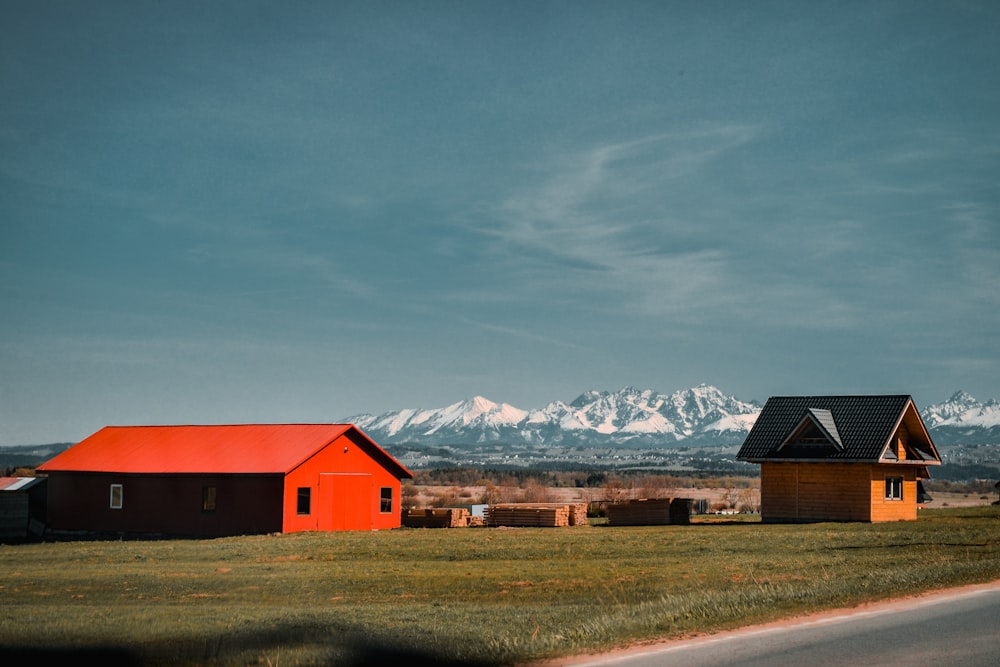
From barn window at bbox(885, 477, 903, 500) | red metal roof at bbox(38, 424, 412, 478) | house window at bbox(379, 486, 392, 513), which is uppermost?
red metal roof at bbox(38, 424, 412, 478)

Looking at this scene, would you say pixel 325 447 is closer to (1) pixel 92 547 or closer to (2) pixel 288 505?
(2) pixel 288 505

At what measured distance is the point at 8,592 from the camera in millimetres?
25281

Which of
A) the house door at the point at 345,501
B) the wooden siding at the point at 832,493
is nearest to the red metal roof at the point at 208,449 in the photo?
the house door at the point at 345,501

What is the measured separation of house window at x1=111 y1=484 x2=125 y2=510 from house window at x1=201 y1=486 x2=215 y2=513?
4443 mm

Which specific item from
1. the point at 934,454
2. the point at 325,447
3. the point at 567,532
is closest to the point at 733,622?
the point at 567,532

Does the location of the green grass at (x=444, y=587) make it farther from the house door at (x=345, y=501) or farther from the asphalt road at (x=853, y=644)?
the house door at (x=345, y=501)

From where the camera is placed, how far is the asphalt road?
40.9ft

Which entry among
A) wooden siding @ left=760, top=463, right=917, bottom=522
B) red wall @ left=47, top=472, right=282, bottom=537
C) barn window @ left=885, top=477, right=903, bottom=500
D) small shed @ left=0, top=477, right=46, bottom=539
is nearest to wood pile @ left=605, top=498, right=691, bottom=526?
wooden siding @ left=760, top=463, right=917, bottom=522

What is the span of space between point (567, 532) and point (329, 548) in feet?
40.6

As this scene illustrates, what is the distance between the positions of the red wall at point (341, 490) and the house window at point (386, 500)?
0.49 feet

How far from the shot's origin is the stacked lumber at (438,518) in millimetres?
51500

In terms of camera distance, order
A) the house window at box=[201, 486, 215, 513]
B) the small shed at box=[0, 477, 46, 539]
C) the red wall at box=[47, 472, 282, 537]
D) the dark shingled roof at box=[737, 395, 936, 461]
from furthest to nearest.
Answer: the small shed at box=[0, 477, 46, 539], the dark shingled roof at box=[737, 395, 936, 461], the house window at box=[201, 486, 215, 513], the red wall at box=[47, 472, 282, 537]

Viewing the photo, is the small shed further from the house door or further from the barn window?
the barn window

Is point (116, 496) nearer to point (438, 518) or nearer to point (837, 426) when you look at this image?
point (438, 518)
